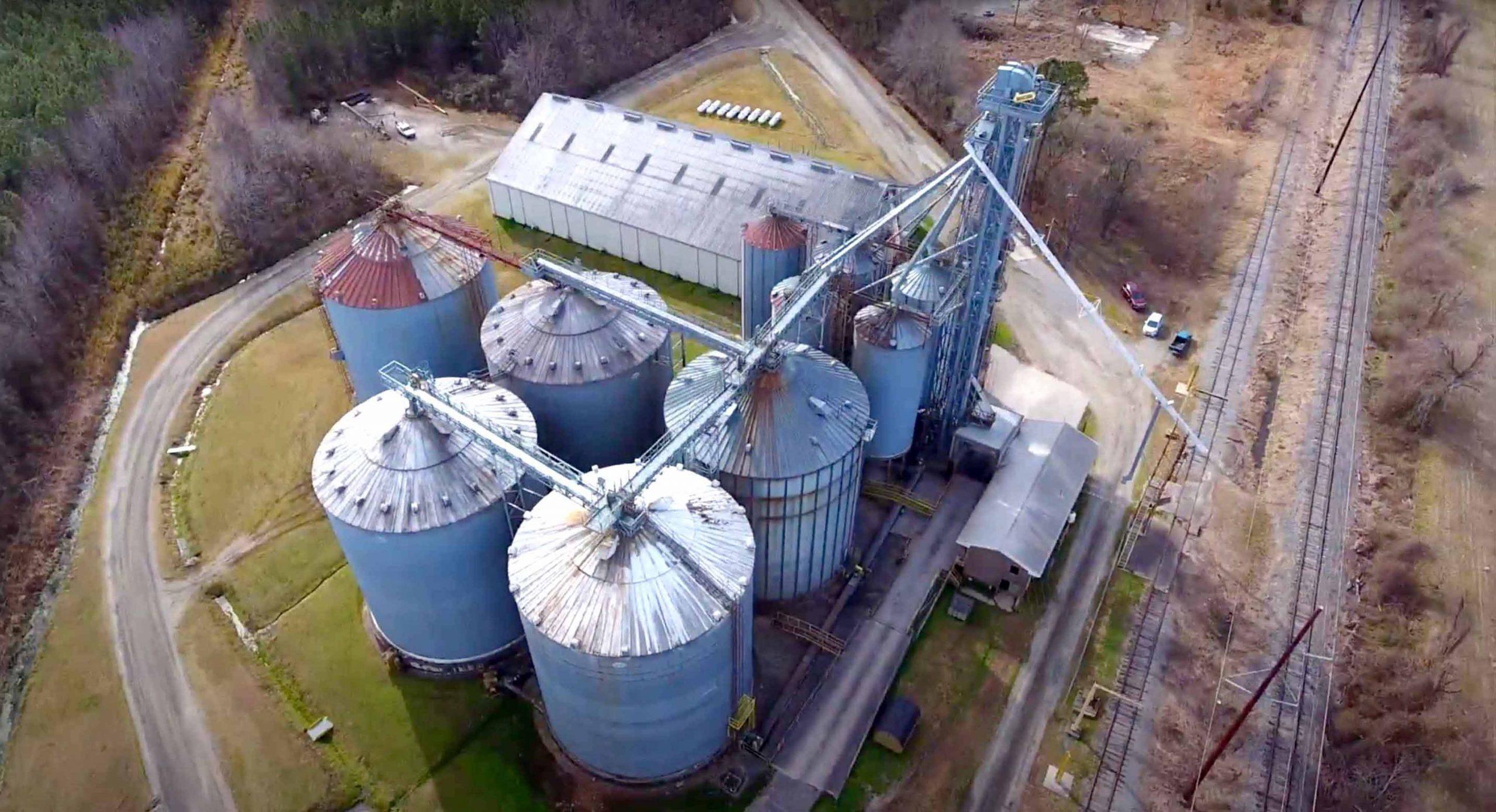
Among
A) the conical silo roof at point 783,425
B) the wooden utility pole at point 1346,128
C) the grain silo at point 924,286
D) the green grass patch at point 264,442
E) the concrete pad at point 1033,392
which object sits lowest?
the green grass patch at point 264,442

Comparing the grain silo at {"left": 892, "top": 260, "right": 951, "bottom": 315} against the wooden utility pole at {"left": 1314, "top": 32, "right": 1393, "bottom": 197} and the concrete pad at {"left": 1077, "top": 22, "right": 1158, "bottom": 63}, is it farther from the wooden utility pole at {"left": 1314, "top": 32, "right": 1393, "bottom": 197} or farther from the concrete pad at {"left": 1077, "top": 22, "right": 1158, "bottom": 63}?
the concrete pad at {"left": 1077, "top": 22, "right": 1158, "bottom": 63}

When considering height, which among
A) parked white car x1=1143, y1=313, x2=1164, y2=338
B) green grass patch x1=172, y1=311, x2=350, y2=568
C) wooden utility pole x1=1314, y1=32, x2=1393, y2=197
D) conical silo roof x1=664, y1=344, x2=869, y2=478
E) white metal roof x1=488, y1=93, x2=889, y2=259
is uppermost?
conical silo roof x1=664, y1=344, x2=869, y2=478

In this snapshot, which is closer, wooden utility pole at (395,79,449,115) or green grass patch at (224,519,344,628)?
green grass patch at (224,519,344,628)

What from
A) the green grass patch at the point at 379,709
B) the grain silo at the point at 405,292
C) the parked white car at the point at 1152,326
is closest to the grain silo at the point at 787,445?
Answer: the grain silo at the point at 405,292

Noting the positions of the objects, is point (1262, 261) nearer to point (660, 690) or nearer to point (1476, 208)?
point (1476, 208)

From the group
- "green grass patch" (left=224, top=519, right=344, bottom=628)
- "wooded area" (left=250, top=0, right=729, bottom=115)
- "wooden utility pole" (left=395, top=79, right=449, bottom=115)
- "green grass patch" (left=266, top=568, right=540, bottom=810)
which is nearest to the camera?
"green grass patch" (left=266, top=568, right=540, bottom=810)

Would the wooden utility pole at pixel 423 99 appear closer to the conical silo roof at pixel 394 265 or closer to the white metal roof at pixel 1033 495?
the conical silo roof at pixel 394 265

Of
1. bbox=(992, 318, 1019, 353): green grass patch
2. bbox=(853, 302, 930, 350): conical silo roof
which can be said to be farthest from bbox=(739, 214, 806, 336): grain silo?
bbox=(992, 318, 1019, 353): green grass patch
